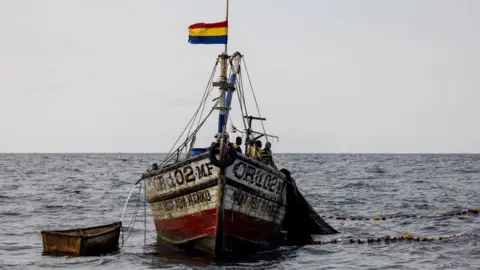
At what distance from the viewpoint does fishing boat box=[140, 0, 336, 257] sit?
15.5 m

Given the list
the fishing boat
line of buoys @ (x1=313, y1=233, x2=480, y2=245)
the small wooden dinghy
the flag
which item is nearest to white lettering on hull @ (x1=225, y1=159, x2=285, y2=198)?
the fishing boat

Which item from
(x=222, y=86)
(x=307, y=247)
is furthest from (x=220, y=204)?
(x=307, y=247)

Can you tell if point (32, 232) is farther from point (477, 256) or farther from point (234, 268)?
point (477, 256)

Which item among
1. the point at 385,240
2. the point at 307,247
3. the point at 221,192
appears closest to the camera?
the point at 221,192

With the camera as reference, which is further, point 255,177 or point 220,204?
point 255,177

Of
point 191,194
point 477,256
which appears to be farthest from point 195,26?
point 477,256

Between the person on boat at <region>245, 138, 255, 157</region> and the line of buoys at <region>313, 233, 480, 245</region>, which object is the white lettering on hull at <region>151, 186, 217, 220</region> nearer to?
the person on boat at <region>245, 138, 255, 157</region>

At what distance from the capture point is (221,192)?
15.3m

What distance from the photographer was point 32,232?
21.9 meters

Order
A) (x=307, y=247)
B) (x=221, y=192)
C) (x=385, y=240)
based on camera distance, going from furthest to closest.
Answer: (x=385, y=240)
(x=307, y=247)
(x=221, y=192)

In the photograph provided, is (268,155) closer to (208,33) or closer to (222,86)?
(222,86)

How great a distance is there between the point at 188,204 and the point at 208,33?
4.89 metres

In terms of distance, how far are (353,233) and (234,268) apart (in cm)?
799

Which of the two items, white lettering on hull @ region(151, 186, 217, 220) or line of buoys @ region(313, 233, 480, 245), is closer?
white lettering on hull @ region(151, 186, 217, 220)
